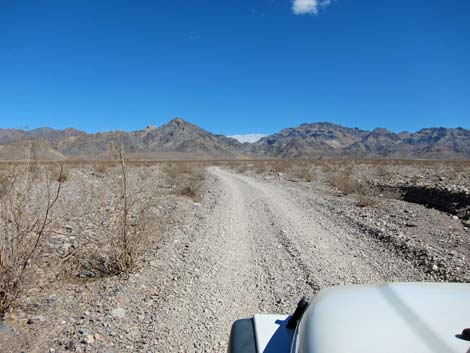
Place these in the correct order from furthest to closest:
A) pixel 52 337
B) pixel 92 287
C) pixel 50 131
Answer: pixel 50 131, pixel 92 287, pixel 52 337

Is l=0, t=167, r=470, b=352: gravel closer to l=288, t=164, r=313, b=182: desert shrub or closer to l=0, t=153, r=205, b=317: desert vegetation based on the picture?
l=0, t=153, r=205, b=317: desert vegetation

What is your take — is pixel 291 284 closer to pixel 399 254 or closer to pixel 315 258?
pixel 315 258

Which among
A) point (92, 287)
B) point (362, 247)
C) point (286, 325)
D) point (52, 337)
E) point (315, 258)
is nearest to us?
point (286, 325)

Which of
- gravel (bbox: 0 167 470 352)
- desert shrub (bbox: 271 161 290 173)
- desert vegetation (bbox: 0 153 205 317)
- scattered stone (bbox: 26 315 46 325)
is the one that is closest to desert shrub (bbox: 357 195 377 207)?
gravel (bbox: 0 167 470 352)

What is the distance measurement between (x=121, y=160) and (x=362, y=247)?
5.00 m

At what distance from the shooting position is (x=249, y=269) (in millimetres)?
5875

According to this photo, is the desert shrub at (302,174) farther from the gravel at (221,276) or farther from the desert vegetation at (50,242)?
the desert vegetation at (50,242)

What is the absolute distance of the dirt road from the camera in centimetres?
417

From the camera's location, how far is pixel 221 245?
719 cm

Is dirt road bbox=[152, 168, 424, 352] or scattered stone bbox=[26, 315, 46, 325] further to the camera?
dirt road bbox=[152, 168, 424, 352]

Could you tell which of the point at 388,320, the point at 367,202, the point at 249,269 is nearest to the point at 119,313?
the point at 249,269

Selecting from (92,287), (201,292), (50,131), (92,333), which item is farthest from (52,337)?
(50,131)

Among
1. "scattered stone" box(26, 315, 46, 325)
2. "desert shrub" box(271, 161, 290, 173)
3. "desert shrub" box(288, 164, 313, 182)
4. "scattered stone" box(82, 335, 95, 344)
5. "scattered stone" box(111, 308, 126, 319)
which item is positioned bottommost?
"scattered stone" box(82, 335, 95, 344)

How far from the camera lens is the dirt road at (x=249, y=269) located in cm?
417
